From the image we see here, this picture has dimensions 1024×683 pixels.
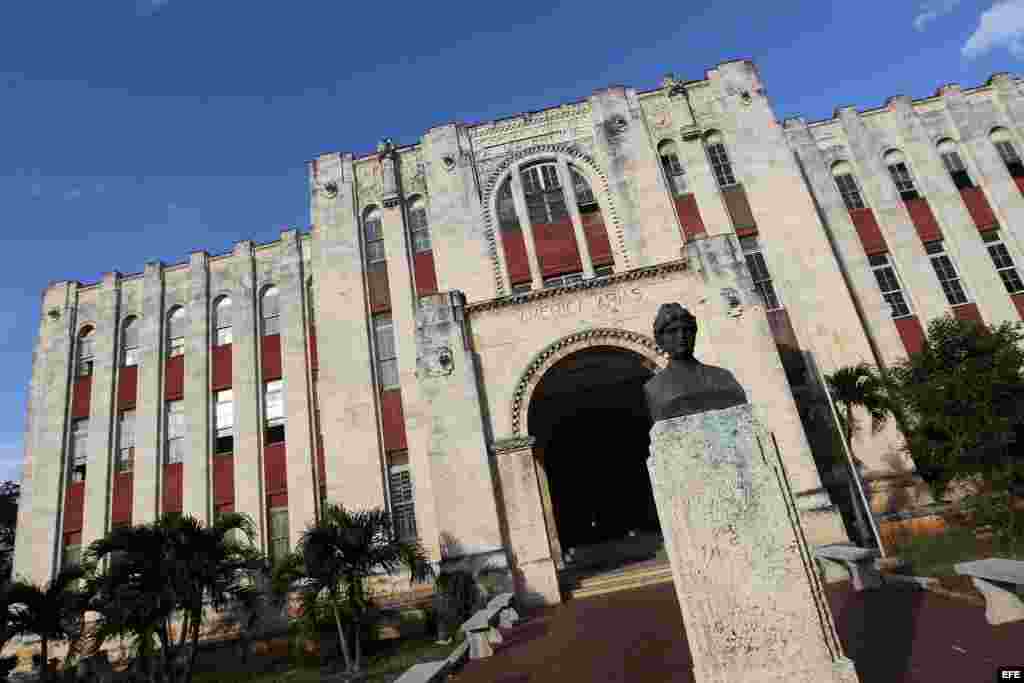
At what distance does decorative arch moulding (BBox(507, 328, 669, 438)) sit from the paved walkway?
5.18 metres

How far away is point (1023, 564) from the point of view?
630 centimetres

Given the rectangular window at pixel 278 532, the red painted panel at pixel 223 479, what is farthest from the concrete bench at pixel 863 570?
the red painted panel at pixel 223 479

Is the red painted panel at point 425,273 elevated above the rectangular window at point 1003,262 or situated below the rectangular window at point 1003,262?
above

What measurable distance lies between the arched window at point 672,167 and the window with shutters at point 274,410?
1648 cm

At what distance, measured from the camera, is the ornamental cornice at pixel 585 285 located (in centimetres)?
1569

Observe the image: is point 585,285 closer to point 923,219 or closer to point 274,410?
point 274,410

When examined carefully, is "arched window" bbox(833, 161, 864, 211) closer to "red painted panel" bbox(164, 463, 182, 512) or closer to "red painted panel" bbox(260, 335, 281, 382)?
"red painted panel" bbox(260, 335, 281, 382)

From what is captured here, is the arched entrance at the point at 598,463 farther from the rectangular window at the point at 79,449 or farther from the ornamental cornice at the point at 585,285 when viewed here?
the rectangular window at the point at 79,449

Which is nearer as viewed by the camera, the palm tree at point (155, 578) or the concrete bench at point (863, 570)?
the concrete bench at point (863, 570)

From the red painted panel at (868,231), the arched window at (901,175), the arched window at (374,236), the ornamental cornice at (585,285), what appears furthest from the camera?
the arched window at (901,175)

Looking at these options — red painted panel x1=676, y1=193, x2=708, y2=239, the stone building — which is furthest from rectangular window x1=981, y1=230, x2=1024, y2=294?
red painted panel x1=676, y1=193, x2=708, y2=239

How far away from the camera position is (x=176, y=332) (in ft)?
80.2

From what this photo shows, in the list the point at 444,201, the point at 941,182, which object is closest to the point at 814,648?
the point at 444,201

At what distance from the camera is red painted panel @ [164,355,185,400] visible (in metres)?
23.2
